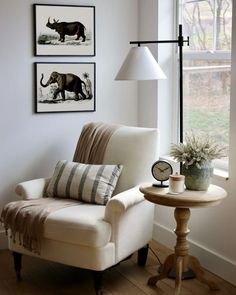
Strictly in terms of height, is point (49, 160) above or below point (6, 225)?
above

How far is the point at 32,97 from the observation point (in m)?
4.04

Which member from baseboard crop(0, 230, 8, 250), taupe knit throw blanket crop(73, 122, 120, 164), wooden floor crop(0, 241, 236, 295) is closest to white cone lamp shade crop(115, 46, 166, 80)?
taupe knit throw blanket crop(73, 122, 120, 164)

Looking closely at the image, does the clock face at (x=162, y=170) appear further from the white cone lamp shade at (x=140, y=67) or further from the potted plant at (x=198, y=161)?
the white cone lamp shade at (x=140, y=67)

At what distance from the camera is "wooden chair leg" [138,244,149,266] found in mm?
3689

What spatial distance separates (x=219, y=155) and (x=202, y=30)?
105 centimetres

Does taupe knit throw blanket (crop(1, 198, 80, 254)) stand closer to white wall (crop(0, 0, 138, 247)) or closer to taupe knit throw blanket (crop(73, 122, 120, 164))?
taupe knit throw blanket (crop(73, 122, 120, 164))

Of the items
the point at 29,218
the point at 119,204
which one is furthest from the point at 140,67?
the point at 29,218

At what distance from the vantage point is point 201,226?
12.0 ft

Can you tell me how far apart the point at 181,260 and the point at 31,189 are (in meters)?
1.11

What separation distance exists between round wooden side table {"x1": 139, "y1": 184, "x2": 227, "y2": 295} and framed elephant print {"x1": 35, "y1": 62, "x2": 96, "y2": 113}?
1149 mm

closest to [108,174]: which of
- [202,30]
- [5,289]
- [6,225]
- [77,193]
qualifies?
[77,193]

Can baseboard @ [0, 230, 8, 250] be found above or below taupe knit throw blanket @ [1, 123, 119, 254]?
below

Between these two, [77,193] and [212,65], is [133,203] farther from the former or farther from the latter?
[212,65]

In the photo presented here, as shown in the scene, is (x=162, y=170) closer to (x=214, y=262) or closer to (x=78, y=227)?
(x=78, y=227)
